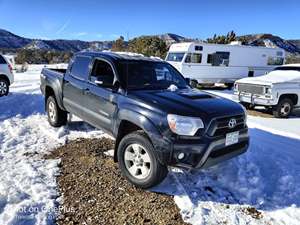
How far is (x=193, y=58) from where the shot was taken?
1755cm

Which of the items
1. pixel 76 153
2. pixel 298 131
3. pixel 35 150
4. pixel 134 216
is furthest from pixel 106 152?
pixel 298 131

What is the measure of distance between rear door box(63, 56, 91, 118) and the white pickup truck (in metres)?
6.67

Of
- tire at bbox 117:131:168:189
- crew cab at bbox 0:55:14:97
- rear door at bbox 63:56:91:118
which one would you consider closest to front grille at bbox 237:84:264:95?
rear door at bbox 63:56:91:118

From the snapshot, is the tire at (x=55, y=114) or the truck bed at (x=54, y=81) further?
the tire at (x=55, y=114)

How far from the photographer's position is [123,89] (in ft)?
16.0

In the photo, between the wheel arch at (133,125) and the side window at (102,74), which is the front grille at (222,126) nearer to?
the wheel arch at (133,125)

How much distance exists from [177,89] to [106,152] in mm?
1768

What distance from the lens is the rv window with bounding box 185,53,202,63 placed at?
17344mm

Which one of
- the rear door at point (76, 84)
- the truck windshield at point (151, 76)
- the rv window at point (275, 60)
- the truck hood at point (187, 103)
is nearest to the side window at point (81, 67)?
the rear door at point (76, 84)

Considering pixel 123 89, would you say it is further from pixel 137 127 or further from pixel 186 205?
pixel 186 205

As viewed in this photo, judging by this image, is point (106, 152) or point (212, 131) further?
point (106, 152)

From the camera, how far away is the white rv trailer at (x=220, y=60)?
17.5 meters

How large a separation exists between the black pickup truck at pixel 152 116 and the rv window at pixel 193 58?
11571 millimetres

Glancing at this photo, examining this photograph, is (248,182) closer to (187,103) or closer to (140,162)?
(187,103)
